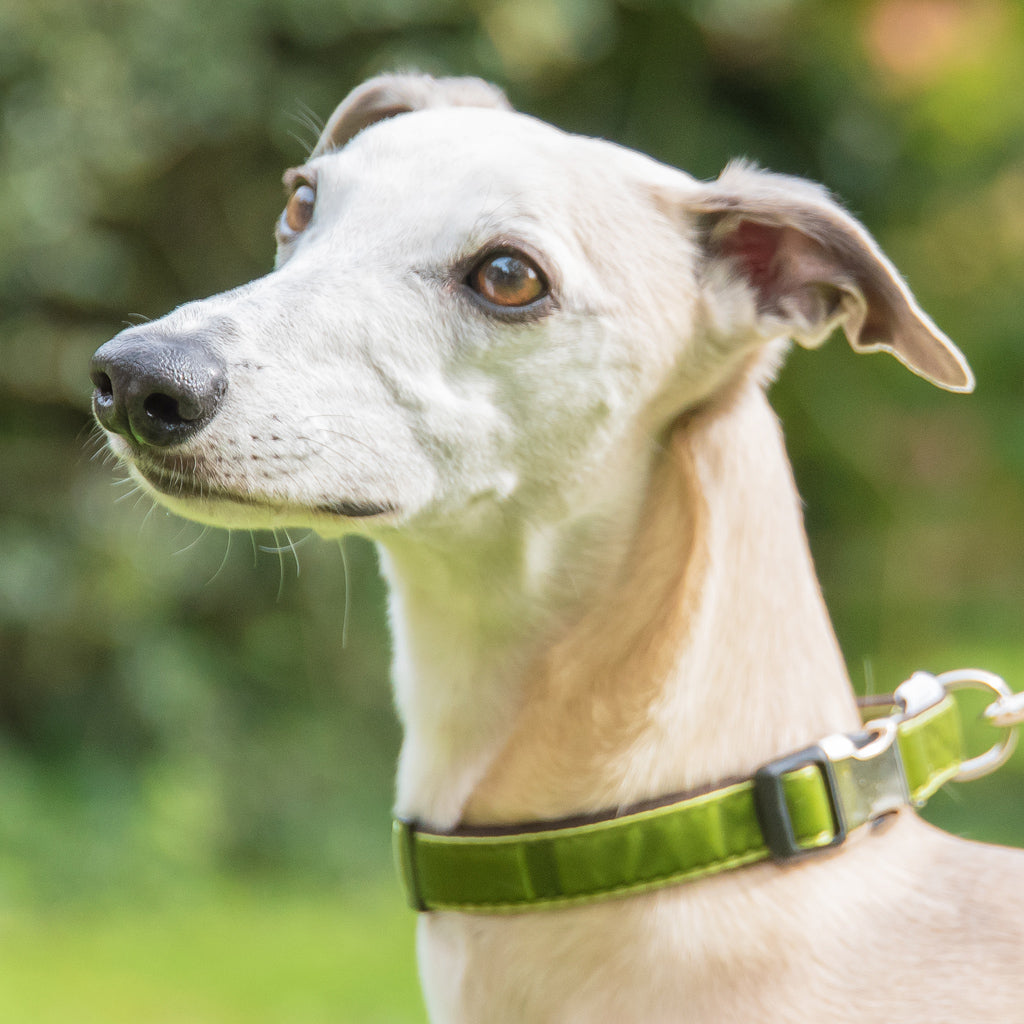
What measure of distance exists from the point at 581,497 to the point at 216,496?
2.11 ft

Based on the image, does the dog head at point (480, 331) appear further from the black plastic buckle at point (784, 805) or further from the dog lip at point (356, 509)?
the black plastic buckle at point (784, 805)

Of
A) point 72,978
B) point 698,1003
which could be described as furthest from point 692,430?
point 72,978

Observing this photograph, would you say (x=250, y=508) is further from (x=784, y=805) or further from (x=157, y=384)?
(x=784, y=805)

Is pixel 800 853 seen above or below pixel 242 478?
below

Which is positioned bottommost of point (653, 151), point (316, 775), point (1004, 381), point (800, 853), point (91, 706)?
point (800, 853)

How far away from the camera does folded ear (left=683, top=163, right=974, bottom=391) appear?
2168 millimetres

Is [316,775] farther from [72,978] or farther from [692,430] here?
[692,430]

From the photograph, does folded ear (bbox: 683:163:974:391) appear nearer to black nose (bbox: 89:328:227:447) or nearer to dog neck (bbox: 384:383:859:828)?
dog neck (bbox: 384:383:859:828)

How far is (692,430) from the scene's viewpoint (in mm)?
2268

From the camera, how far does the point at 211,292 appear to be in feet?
19.7

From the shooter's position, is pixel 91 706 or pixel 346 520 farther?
pixel 91 706

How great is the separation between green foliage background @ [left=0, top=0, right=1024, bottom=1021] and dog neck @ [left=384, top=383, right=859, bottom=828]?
9.41ft

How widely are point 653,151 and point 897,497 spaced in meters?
2.69

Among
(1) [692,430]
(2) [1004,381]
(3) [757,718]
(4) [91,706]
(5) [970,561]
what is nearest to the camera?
(3) [757,718]
